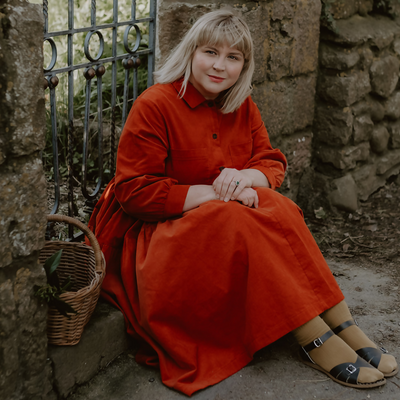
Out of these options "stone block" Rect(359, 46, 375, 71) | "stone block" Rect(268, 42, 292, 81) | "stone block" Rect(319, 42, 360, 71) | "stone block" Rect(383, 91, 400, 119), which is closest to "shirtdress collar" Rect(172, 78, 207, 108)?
"stone block" Rect(268, 42, 292, 81)

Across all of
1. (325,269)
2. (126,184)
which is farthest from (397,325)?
(126,184)

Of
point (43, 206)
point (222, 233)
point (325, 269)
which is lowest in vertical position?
point (325, 269)

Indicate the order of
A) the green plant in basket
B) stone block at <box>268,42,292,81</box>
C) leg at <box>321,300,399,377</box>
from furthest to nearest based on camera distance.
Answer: stone block at <box>268,42,292,81</box>
leg at <box>321,300,399,377</box>
the green plant in basket

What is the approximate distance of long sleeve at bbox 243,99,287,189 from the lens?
2.21 meters

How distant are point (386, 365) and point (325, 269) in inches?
16.4

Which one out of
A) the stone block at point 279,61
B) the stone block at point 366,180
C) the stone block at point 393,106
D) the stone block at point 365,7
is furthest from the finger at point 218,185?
the stone block at point 393,106

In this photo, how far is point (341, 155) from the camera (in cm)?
344

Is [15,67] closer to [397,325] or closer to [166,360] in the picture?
[166,360]

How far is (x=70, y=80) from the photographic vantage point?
2115 mm

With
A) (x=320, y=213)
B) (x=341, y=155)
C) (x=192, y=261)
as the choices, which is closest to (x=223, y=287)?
(x=192, y=261)

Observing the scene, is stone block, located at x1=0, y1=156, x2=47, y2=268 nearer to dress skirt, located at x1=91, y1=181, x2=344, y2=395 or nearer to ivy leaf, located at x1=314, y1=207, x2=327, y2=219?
dress skirt, located at x1=91, y1=181, x2=344, y2=395

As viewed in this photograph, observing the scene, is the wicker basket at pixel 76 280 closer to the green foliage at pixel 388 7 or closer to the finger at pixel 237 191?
the finger at pixel 237 191

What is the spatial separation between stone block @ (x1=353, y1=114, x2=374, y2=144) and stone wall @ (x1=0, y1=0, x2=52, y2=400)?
2481 mm

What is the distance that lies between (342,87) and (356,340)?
6.13 feet
